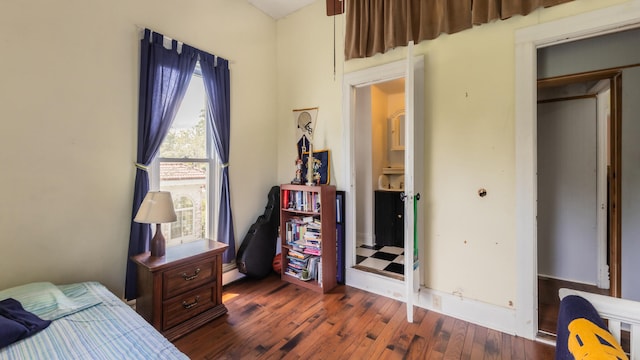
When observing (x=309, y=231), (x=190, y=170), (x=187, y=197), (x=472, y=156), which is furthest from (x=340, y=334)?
(x=190, y=170)

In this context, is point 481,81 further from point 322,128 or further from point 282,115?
point 282,115

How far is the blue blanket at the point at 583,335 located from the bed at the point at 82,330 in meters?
1.44

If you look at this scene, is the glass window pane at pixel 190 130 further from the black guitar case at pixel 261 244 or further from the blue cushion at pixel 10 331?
the blue cushion at pixel 10 331

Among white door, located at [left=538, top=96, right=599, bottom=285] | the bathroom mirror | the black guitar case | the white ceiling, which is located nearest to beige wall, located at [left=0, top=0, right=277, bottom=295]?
the white ceiling

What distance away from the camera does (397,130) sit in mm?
4516

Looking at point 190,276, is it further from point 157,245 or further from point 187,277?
point 157,245

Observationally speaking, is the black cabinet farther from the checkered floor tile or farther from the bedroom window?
the bedroom window

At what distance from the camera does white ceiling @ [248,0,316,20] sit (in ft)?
10.3

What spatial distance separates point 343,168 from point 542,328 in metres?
2.17

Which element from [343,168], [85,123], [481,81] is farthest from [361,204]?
[85,123]

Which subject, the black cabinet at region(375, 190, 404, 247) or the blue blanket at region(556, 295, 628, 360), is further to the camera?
the black cabinet at region(375, 190, 404, 247)

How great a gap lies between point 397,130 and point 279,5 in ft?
8.44

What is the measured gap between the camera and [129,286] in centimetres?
216

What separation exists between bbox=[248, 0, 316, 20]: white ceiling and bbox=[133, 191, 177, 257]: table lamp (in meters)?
2.53
